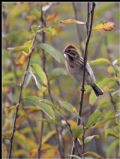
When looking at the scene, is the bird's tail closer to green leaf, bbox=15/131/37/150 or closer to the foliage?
the foliage

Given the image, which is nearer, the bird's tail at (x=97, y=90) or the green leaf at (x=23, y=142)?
the bird's tail at (x=97, y=90)

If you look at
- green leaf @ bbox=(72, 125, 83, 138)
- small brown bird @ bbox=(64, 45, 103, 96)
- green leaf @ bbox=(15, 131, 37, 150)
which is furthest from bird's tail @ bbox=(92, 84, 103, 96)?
green leaf @ bbox=(15, 131, 37, 150)

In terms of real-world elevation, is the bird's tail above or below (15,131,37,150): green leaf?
above

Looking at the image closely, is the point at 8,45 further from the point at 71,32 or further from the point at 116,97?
the point at 71,32

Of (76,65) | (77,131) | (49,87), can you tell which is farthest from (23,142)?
(77,131)

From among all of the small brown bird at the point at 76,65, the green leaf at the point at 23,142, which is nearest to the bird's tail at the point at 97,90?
the small brown bird at the point at 76,65

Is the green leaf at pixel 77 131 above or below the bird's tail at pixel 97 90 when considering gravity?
below

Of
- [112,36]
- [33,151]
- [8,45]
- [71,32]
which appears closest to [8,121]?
[33,151]

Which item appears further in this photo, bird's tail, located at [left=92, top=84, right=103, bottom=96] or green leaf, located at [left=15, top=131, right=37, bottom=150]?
green leaf, located at [left=15, top=131, right=37, bottom=150]

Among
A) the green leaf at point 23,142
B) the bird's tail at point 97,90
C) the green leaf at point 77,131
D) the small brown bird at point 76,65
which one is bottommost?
the green leaf at point 23,142

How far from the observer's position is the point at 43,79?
2.37m

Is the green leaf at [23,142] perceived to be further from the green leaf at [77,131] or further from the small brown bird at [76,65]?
the green leaf at [77,131]

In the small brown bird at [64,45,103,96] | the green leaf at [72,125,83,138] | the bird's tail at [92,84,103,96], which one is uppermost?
the small brown bird at [64,45,103,96]

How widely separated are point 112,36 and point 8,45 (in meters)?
0.85
